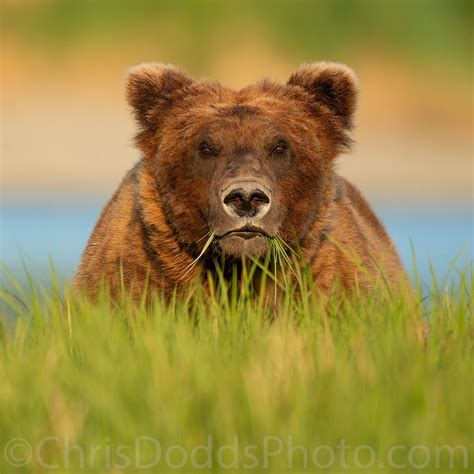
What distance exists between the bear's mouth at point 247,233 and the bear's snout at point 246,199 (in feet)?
0.26

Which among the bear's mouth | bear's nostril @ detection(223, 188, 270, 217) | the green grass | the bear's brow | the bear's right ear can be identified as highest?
the bear's right ear

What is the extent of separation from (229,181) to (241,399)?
5.87 feet

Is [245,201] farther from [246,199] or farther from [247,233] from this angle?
[247,233]

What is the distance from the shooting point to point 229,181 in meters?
5.46

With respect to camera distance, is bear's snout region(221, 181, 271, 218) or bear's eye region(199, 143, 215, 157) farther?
bear's eye region(199, 143, 215, 157)

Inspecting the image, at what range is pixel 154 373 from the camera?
407 centimetres

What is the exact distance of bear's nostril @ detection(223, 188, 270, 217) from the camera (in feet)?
17.6

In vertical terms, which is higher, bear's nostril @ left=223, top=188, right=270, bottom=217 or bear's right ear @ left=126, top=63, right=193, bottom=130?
bear's right ear @ left=126, top=63, right=193, bottom=130

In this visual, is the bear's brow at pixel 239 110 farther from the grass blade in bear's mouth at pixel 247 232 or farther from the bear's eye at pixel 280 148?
the grass blade in bear's mouth at pixel 247 232

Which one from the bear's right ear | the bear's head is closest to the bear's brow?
Result: the bear's head

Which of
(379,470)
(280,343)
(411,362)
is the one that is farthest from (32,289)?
(379,470)

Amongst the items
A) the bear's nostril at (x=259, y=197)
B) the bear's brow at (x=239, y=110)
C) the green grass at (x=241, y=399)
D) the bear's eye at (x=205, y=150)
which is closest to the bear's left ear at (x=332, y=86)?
the bear's brow at (x=239, y=110)

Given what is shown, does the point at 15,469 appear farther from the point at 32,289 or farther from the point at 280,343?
the point at 32,289

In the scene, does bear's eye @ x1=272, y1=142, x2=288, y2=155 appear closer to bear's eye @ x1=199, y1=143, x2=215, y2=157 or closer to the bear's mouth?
bear's eye @ x1=199, y1=143, x2=215, y2=157
